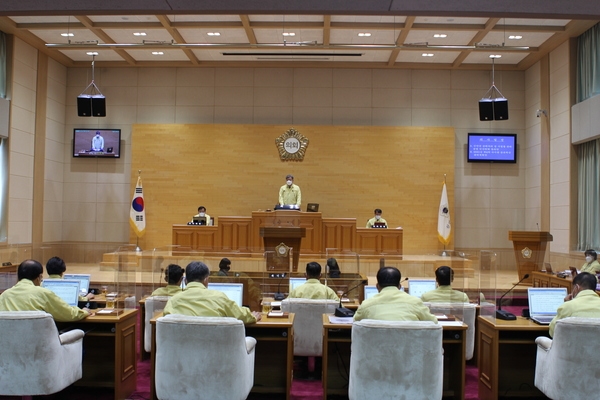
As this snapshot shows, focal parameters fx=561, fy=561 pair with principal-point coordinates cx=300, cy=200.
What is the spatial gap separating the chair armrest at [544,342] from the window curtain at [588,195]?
8.20m

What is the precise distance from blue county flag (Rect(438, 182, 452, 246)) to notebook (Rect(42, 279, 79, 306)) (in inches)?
402

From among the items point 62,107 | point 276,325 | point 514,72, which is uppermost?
point 514,72

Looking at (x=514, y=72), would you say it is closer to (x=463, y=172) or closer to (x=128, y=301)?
(x=463, y=172)

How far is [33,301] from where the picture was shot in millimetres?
4090

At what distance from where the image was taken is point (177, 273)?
4.84m

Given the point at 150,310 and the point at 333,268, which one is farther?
the point at 333,268

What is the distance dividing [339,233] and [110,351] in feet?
25.5

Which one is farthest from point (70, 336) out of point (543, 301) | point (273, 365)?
point (543, 301)

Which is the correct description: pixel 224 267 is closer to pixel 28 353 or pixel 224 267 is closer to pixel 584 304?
pixel 28 353

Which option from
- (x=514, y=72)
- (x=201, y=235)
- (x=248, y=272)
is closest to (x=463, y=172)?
(x=514, y=72)

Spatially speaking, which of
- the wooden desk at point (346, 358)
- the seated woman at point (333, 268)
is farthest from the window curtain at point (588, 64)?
the wooden desk at point (346, 358)

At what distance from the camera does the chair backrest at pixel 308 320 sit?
5164 millimetres

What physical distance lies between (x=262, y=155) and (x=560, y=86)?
23.4 feet

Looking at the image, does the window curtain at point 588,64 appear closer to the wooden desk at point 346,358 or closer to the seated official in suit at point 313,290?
the seated official in suit at point 313,290
